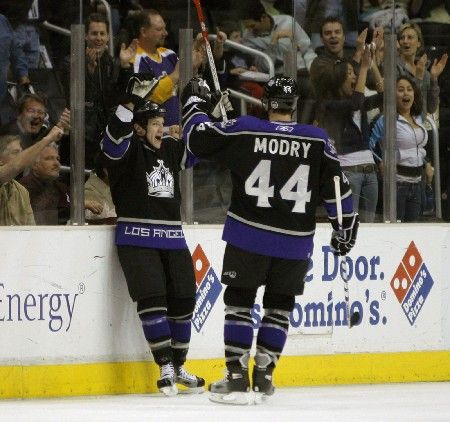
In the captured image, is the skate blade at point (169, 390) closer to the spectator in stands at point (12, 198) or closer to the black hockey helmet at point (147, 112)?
the spectator in stands at point (12, 198)

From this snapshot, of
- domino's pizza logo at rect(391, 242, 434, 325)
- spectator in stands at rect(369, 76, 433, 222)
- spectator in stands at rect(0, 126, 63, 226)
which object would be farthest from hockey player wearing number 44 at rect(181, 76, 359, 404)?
spectator in stands at rect(369, 76, 433, 222)

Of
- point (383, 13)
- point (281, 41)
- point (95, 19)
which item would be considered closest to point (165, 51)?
point (95, 19)

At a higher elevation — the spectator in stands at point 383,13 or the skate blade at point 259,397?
the spectator in stands at point 383,13

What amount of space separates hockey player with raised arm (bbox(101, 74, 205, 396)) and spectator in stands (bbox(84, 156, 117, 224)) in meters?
0.19

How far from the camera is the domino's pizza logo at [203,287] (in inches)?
294

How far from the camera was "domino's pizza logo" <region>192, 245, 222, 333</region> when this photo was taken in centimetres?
747

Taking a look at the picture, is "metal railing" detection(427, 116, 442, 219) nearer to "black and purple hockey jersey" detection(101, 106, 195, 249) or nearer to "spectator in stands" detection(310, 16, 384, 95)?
"spectator in stands" detection(310, 16, 384, 95)

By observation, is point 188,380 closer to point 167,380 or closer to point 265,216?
point 167,380

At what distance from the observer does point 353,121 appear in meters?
8.13

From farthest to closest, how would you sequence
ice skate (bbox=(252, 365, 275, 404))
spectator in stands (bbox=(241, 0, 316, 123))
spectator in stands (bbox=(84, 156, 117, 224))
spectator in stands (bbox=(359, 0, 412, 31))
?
spectator in stands (bbox=(359, 0, 412, 31)) → spectator in stands (bbox=(241, 0, 316, 123)) → spectator in stands (bbox=(84, 156, 117, 224)) → ice skate (bbox=(252, 365, 275, 404))

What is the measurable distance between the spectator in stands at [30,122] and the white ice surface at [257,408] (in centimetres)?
127

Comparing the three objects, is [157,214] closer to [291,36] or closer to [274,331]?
[274,331]

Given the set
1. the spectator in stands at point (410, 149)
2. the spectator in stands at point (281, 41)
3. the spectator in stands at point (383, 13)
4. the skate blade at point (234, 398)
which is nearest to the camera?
the skate blade at point (234, 398)

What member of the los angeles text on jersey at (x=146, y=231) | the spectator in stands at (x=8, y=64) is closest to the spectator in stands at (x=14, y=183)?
the spectator in stands at (x=8, y=64)
